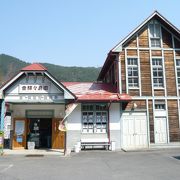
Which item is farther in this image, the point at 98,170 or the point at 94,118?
the point at 94,118

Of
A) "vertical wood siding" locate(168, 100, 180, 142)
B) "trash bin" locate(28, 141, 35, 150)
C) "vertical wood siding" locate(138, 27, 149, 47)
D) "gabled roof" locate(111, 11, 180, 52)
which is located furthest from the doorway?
"vertical wood siding" locate(138, 27, 149, 47)

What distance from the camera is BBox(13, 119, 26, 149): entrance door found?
18.0 meters

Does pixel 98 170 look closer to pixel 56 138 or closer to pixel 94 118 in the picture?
pixel 94 118

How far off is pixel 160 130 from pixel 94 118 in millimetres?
4885

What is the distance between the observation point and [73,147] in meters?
17.3

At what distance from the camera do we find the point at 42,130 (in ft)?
61.7

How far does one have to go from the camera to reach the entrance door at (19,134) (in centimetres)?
1798

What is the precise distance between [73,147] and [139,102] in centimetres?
570

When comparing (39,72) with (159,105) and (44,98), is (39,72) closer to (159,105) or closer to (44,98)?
(44,98)

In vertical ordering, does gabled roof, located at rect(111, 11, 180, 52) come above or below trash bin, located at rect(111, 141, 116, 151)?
above

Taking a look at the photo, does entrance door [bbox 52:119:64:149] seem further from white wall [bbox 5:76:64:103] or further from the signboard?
white wall [bbox 5:76:64:103]

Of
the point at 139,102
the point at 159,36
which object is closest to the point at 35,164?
the point at 139,102

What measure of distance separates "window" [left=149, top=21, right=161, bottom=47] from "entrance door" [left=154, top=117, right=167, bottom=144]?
5.74 metres

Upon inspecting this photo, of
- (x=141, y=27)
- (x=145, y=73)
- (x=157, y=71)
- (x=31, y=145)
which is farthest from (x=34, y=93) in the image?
(x=141, y=27)
